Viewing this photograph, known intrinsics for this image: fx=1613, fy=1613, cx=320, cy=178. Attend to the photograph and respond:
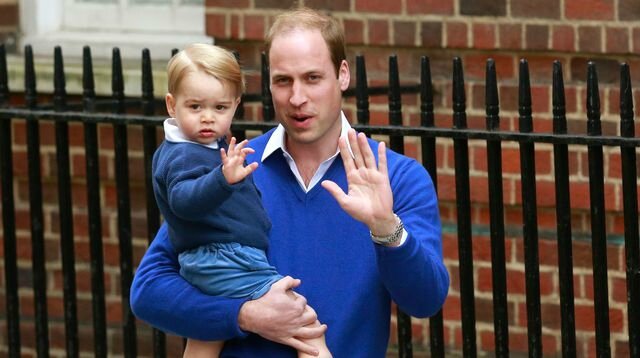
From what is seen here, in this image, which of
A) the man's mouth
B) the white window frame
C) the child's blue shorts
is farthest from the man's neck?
the white window frame

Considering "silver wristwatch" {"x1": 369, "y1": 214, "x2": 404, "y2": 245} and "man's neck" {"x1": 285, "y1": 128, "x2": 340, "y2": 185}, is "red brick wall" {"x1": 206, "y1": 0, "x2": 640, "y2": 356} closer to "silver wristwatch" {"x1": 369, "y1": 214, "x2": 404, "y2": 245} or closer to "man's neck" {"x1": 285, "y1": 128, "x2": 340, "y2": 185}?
"man's neck" {"x1": 285, "y1": 128, "x2": 340, "y2": 185}

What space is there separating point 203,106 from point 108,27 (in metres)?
3.79

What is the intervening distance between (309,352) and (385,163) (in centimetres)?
48

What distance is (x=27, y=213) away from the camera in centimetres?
730

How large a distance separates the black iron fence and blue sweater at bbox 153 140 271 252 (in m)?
1.39

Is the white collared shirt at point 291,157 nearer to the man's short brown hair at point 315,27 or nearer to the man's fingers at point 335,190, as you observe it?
the man's short brown hair at point 315,27

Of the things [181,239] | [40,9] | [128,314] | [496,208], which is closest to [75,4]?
[40,9]

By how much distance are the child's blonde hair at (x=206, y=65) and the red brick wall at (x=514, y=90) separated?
8.36ft

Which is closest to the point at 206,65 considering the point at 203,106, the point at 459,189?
the point at 203,106

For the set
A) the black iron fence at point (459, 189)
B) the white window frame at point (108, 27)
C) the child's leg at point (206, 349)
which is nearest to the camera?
the child's leg at point (206, 349)

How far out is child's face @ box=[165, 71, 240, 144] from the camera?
145 inches

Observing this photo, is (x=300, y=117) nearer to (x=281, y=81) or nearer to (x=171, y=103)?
(x=281, y=81)

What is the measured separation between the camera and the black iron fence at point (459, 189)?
482 cm

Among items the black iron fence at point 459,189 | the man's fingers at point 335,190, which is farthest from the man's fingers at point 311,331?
the black iron fence at point 459,189
